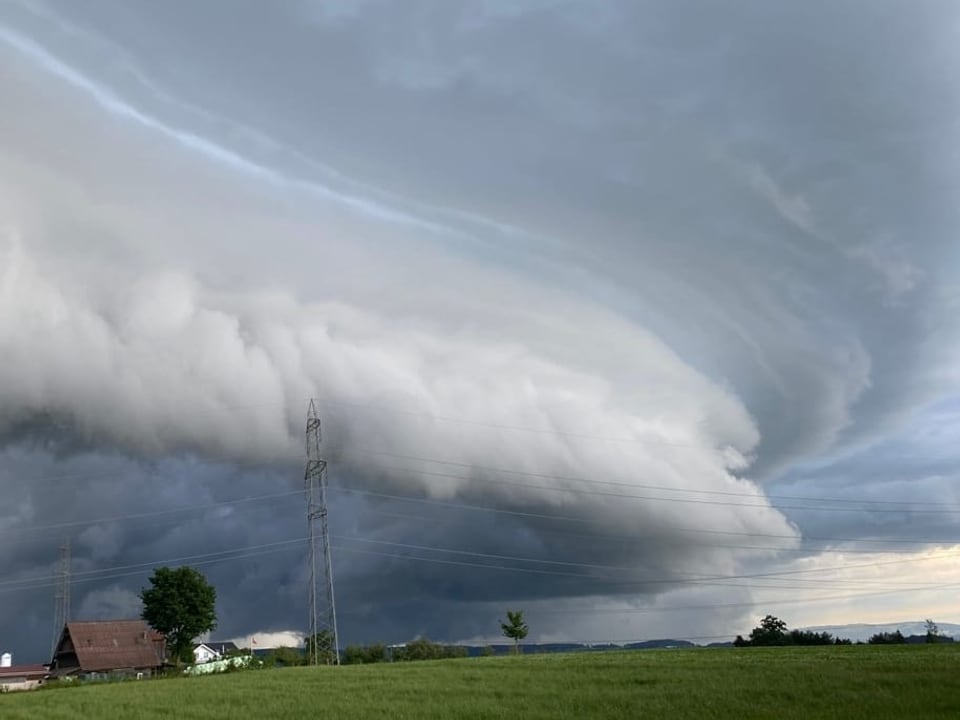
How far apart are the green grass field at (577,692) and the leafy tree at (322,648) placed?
1858 centimetres

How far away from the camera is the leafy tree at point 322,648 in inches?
4259

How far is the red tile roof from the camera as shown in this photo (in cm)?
15562

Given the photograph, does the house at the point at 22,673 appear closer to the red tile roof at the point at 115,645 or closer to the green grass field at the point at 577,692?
the red tile roof at the point at 115,645

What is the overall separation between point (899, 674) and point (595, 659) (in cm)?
3160

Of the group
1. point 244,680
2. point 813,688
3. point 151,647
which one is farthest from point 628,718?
point 151,647

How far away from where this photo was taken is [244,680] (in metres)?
85.4

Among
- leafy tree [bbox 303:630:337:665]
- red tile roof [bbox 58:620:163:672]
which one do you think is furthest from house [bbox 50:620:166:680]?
leafy tree [bbox 303:630:337:665]

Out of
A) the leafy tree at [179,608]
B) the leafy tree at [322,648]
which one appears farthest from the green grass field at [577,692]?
the leafy tree at [179,608]

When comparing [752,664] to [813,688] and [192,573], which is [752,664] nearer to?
[813,688]

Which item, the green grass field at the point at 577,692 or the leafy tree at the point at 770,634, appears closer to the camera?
the green grass field at the point at 577,692

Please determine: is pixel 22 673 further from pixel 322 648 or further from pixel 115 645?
pixel 322 648

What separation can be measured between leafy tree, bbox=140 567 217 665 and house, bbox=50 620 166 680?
5378 millimetres

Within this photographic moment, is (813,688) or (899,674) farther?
(899,674)

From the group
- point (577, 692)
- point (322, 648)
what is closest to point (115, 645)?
point (322, 648)
